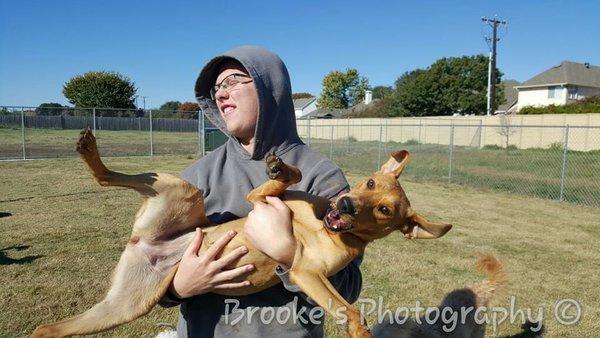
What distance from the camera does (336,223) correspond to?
7.72ft

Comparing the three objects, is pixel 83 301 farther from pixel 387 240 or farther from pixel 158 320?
pixel 387 240

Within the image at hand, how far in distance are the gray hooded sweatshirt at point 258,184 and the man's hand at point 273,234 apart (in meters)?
0.17

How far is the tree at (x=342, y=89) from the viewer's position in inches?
3533

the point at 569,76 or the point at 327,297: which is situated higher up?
the point at 569,76

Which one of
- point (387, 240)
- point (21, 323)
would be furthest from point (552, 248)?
point (21, 323)

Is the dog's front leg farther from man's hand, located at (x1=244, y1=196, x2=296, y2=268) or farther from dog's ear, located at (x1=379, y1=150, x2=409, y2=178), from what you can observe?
dog's ear, located at (x1=379, y1=150, x2=409, y2=178)

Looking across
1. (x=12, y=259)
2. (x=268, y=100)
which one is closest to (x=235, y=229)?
(x=268, y=100)

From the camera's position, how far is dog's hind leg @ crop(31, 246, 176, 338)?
2.39m

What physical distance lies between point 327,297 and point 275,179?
0.66 meters

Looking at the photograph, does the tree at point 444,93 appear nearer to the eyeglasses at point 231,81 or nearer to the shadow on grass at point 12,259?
the shadow on grass at point 12,259

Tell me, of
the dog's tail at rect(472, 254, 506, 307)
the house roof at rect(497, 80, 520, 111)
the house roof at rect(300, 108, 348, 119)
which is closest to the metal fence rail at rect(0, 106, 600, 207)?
the dog's tail at rect(472, 254, 506, 307)

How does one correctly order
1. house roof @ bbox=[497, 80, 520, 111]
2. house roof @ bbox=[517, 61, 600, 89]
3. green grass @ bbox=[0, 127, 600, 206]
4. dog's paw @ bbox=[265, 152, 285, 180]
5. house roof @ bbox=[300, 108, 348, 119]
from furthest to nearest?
1. house roof @ bbox=[300, 108, 348, 119]
2. house roof @ bbox=[497, 80, 520, 111]
3. house roof @ bbox=[517, 61, 600, 89]
4. green grass @ bbox=[0, 127, 600, 206]
5. dog's paw @ bbox=[265, 152, 285, 180]

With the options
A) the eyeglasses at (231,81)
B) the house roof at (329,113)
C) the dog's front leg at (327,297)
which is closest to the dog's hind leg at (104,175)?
the eyeglasses at (231,81)

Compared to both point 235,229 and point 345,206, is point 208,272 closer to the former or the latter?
point 235,229
